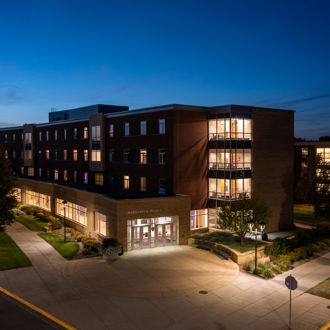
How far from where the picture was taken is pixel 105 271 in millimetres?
23547

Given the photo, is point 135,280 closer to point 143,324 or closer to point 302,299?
point 143,324

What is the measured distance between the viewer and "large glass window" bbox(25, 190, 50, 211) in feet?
150

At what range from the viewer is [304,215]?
51.1 meters

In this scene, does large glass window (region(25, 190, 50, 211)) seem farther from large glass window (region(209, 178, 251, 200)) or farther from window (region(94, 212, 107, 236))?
large glass window (region(209, 178, 251, 200))

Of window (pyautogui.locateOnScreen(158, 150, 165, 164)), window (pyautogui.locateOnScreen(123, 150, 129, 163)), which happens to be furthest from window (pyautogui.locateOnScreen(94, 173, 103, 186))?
window (pyautogui.locateOnScreen(158, 150, 165, 164))

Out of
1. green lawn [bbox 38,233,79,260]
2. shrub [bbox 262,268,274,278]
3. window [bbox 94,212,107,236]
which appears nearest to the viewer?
shrub [bbox 262,268,274,278]

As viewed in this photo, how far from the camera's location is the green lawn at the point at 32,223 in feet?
120

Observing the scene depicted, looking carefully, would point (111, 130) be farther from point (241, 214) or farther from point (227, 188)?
point (241, 214)

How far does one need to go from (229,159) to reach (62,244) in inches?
712

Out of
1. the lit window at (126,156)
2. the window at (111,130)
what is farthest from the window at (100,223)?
the window at (111,130)

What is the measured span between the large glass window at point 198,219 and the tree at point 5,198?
663 inches

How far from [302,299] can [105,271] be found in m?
12.4

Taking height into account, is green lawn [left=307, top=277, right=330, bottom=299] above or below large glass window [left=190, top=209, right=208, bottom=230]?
below

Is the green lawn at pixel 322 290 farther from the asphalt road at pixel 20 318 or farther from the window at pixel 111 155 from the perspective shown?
the window at pixel 111 155
